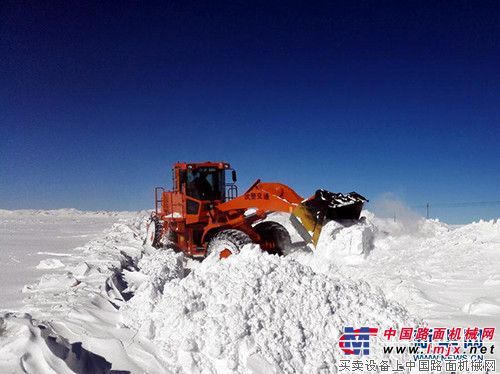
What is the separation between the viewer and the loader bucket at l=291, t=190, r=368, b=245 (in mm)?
8469

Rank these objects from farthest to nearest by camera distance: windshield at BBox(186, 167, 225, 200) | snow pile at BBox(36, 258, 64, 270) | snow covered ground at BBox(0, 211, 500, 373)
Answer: windshield at BBox(186, 167, 225, 200)
snow pile at BBox(36, 258, 64, 270)
snow covered ground at BBox(0, 211, 500, 373)

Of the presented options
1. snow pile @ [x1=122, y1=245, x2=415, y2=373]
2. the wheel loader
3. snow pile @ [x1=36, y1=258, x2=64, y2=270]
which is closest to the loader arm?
the wheel loader

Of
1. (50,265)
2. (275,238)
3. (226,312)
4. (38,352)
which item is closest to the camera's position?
(38,352)

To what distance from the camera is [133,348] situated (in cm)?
379

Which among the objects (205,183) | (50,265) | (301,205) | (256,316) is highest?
(205,183)

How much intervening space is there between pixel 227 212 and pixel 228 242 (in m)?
1.59

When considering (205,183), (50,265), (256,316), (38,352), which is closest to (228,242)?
(205,183)

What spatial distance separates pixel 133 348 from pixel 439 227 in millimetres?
8825

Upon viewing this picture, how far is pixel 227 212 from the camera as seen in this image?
9.74m

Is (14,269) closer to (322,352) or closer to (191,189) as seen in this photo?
(191,189)

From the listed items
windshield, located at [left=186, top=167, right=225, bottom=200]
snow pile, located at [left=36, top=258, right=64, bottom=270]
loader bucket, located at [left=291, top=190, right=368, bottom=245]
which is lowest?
snow pile, located at [left=36, top=258, right=64, bottom=270]

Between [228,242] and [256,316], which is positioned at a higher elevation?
[228,242]

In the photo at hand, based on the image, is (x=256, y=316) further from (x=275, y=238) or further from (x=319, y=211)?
(x=275, y=238)

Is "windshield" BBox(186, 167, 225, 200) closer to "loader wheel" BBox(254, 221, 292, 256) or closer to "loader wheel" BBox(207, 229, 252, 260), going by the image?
"loader wheel" BBox(254, 221, 292, 256)
